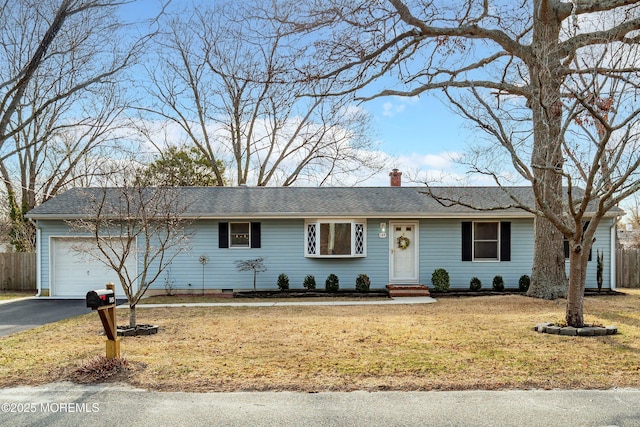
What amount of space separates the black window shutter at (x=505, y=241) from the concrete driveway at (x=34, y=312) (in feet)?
38.4

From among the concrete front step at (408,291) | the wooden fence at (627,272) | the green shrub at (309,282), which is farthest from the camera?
the wooden fence at (627,272)

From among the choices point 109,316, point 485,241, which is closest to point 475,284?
point 485,241

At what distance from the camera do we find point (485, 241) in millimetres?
14859

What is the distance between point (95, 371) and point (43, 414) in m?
1.11

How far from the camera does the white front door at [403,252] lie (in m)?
14.7

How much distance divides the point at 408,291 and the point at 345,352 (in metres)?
7.76

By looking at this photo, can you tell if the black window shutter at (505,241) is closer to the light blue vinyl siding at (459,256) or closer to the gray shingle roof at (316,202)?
the light blue vinyl siding at (459,256)

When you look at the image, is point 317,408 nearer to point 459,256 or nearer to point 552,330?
point 552,330

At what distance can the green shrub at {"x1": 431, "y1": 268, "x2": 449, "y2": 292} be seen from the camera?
14.2 m

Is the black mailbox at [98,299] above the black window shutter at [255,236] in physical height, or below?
below

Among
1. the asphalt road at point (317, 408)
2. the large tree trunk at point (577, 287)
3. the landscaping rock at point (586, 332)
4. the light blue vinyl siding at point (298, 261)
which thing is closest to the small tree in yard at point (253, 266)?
the light blue vinyl siding at point (298, 261)

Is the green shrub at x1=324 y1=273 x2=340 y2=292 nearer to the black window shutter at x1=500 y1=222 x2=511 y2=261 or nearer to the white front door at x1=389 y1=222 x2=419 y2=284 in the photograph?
the white front door at x1=389 y1=222 x2=419 y2=284

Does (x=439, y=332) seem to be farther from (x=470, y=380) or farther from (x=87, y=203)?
(x=87, y=203)

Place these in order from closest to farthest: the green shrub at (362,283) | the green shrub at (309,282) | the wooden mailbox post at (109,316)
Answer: the wooden mailbox post at (109,316), the green shrub at (362,283), the green shrub at (309,282)
